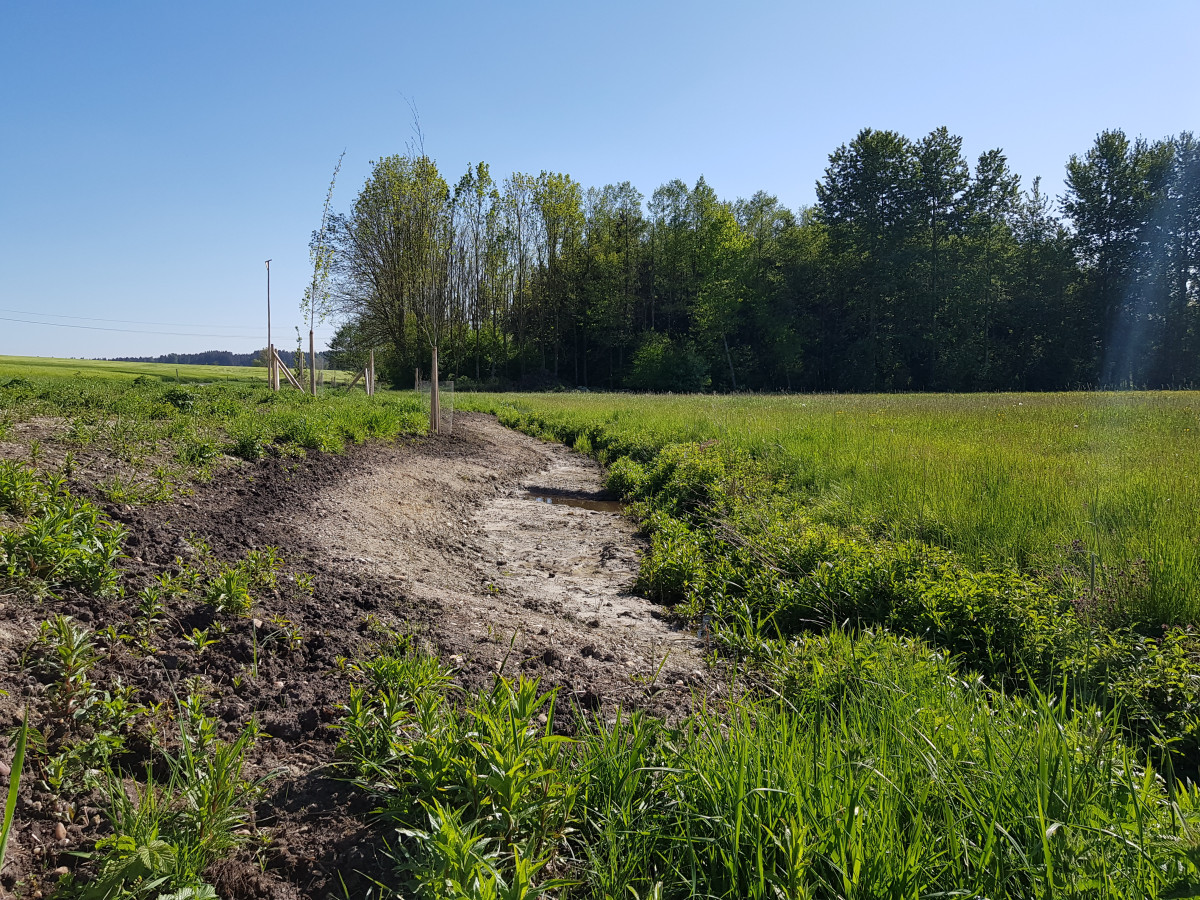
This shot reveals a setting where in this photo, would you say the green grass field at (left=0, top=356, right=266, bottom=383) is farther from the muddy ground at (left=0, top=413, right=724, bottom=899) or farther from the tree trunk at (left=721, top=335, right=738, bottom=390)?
the tree trunk at (left=721, top=335, right=738, bottom=390)

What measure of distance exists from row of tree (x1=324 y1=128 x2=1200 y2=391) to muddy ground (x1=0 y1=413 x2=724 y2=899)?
29164 mm

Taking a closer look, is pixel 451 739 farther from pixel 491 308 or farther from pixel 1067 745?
pixel 491 308

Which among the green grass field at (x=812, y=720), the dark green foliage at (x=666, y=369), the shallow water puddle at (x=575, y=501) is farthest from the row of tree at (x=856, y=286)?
the green grass field at (x=812, y=720)

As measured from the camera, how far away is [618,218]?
4972 cm

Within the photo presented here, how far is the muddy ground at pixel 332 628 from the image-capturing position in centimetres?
212

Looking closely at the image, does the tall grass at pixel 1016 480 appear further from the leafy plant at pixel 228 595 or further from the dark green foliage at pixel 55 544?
the dark green foliage at pixel 55 544

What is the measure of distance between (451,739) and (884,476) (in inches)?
253

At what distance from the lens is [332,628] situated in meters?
3.63

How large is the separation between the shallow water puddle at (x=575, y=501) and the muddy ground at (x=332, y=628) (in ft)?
3.12

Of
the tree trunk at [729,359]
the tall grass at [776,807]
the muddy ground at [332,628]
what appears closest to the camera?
the tall grass at [776,807]

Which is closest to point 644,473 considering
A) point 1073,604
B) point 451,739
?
point 1073,604

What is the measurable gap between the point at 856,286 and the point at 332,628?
1903 inches

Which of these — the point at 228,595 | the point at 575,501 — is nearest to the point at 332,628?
the point at 228,595

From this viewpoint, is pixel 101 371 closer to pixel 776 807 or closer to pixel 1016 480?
pixel 1016 480
